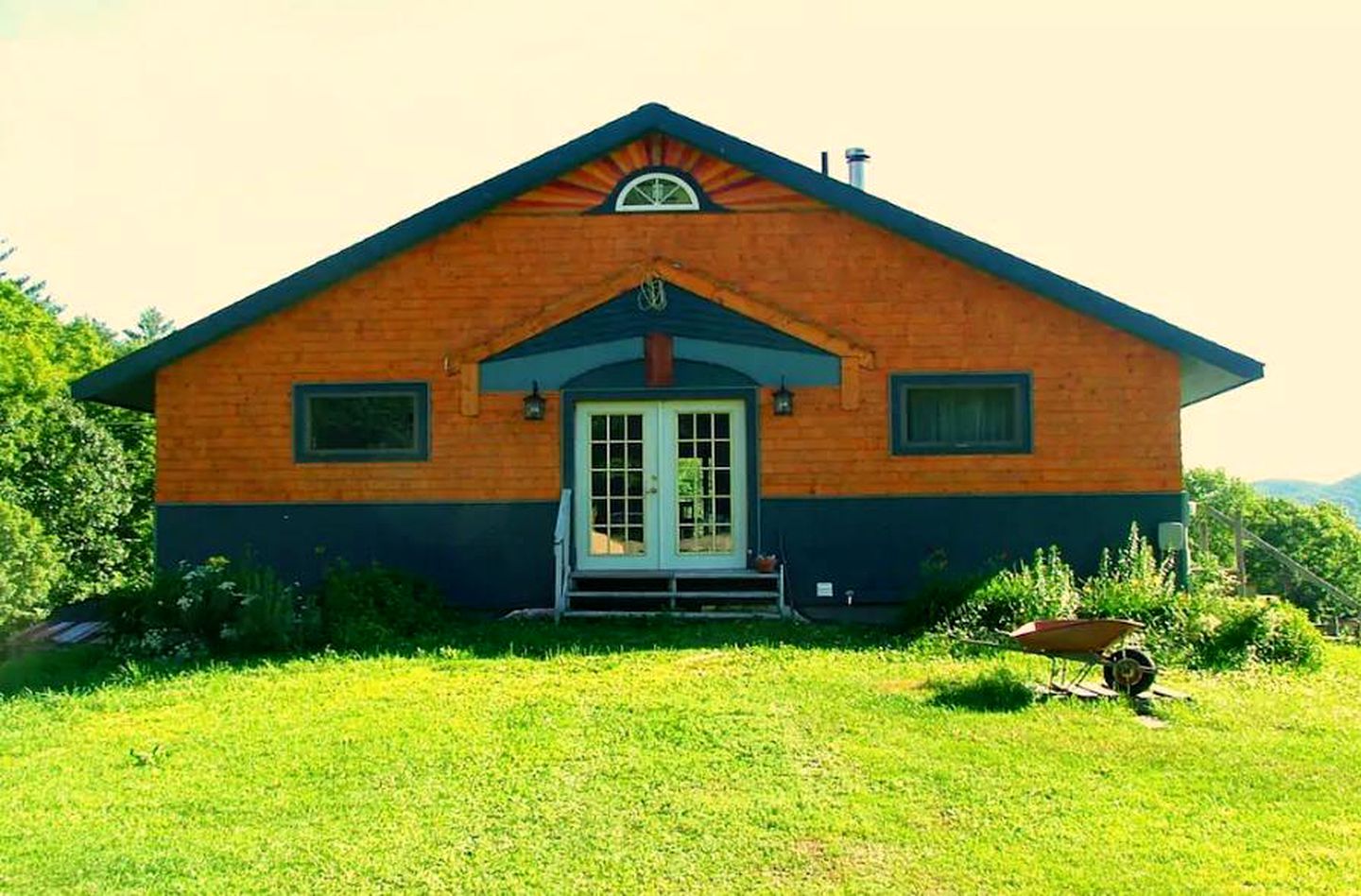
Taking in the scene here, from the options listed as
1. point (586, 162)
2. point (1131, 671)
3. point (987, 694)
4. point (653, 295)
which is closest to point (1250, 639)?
point (1131, 671)

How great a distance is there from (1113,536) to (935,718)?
586cm

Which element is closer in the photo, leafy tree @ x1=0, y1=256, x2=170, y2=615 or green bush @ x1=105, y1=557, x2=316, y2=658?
green bush @ x1=105, y1=557, x2=316, y2=658

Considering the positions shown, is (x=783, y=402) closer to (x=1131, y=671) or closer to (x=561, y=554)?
(x=561, y=554)

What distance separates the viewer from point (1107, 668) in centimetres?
776

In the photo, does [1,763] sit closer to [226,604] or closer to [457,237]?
[226,604]

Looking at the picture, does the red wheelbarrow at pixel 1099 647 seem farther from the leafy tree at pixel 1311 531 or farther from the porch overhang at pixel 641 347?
the leafy tree at pixel 1311 531

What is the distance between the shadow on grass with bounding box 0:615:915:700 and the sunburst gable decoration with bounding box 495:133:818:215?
444cm

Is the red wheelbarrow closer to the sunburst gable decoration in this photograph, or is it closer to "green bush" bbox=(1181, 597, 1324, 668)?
"green bush" bbox=(1181, 597, 1324, 668)

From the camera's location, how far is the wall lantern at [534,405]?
1225 cm

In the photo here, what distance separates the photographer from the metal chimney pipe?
14398 mm

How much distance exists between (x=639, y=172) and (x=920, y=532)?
483 cm

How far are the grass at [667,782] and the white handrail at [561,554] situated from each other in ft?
8.23

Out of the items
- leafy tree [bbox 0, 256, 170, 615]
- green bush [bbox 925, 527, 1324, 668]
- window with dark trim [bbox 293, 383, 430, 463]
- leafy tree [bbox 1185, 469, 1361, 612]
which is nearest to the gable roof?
window with dark trim [bbox 293, 383, 430, 463]

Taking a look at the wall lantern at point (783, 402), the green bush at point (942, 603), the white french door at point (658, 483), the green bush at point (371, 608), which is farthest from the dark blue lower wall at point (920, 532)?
the green bush at point (371, 608)
